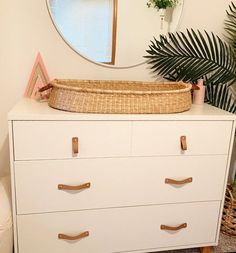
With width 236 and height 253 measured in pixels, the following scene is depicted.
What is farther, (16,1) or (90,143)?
(16,1)

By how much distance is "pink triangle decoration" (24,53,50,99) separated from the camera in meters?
1.44

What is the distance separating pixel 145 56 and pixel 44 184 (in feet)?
2.91

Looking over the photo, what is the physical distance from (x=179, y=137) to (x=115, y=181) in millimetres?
337

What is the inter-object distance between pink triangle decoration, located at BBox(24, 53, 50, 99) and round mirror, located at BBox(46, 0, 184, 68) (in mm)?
185

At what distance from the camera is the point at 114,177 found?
3.89ft

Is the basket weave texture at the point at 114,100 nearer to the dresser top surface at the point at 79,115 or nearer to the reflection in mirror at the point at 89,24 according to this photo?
the dresser top surface at the point at 79,115

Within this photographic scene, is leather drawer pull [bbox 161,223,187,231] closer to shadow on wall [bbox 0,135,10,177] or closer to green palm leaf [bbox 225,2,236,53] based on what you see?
A: shadow on wall [bbox 0,135,10,177]

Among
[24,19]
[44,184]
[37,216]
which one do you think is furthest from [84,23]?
[37,216]

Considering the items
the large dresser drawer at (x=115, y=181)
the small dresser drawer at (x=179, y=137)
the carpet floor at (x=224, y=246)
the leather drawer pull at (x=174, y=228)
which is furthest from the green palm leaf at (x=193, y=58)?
the carpet floor at (x=224, y=246)

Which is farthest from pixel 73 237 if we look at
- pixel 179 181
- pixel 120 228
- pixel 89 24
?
pixel 89 24

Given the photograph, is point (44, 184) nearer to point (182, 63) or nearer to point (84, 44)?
point (84, 44)

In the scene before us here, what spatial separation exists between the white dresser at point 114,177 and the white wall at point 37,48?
0.23 m

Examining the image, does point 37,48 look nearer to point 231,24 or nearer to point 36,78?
point 36,78

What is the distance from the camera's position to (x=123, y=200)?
122 cm
